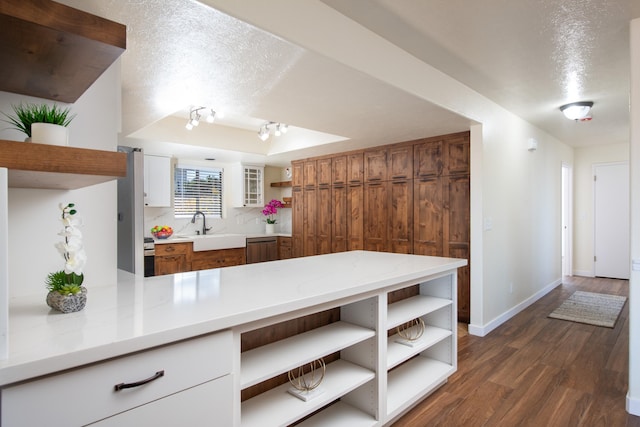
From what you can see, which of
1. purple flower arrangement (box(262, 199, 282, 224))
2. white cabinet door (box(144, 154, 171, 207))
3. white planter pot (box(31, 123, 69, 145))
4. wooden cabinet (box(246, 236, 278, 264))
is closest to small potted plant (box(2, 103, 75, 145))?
white planter pot (box(31, 123, 69, 145))

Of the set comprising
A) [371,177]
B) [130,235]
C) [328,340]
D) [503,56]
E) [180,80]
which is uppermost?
[503,56]

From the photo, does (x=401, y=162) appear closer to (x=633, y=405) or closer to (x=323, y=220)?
(x=323, y=220)

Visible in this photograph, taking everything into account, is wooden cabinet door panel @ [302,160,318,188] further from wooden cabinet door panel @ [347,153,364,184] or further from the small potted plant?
the small potted plant

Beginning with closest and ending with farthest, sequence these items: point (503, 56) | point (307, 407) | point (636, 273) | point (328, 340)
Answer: point (307, 407) < point (328, 340) < point (636, 273) < point (503, 56)

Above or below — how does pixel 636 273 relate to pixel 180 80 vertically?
below

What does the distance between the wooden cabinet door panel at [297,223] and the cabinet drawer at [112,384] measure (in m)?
4.69

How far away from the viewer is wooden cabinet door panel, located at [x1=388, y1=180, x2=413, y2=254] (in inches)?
173

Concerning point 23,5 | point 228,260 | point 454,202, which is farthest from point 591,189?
point 23,5

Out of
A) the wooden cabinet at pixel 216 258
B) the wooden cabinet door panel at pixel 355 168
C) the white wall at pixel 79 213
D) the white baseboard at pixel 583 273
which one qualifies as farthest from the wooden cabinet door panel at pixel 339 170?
the white baseboard at pixel 583 273

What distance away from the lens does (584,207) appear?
21.5 ft

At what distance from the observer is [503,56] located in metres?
2.67

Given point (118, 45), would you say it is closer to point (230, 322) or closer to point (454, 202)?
point (230, 322)

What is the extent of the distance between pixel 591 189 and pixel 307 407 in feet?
23.5

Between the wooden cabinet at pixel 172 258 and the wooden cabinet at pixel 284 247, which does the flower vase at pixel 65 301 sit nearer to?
the wooden cabinet at pixel 172 258
